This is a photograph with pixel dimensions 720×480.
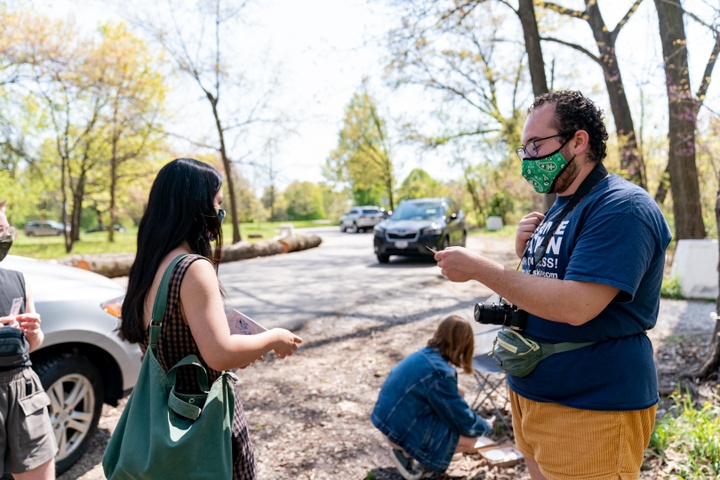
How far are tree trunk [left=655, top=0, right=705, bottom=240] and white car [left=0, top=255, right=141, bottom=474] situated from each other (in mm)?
6806

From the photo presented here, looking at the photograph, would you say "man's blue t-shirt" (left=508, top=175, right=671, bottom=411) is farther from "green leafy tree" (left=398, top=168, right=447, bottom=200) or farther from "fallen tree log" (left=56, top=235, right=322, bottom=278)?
"green leafy tree" (left=398, top=168, right=447, bottom=200)

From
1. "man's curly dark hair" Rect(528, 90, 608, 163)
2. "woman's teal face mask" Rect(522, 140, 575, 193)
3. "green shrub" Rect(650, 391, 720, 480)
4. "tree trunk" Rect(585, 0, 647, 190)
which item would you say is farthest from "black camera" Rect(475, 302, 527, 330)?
"tree trunk" Rect(585, 0, 647, 190)

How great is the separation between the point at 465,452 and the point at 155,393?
2567 millimetres

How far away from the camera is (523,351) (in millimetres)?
1733

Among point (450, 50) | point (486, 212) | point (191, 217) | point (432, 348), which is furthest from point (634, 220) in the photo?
point (486, 212)

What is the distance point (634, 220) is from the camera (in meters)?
1.51

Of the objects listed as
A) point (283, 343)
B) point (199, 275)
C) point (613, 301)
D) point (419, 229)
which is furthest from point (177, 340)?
point (419, 229)

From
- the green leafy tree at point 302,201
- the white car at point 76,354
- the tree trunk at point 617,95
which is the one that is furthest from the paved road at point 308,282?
the green leafy tree at point 302,201

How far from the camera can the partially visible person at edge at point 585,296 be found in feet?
4.93

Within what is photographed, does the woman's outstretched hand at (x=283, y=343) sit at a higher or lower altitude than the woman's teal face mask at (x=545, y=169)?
lower

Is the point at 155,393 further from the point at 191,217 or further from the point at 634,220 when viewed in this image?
the point at 634,220

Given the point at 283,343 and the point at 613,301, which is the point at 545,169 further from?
the point at 283,343

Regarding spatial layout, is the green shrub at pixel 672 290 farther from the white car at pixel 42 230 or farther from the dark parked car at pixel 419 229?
the white car at pixel 42 230

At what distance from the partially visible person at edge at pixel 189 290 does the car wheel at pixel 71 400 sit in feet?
5.23
